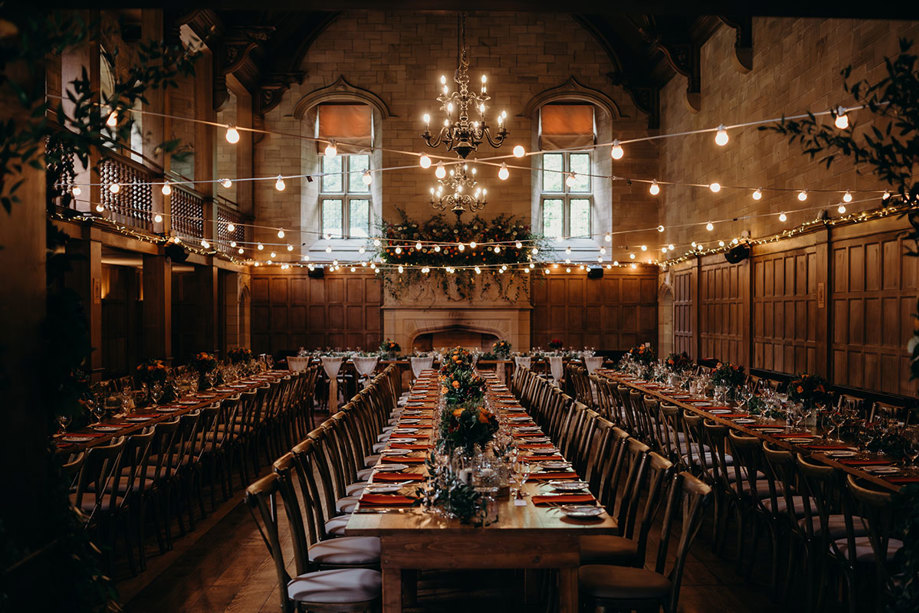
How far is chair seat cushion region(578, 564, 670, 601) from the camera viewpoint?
121 inches

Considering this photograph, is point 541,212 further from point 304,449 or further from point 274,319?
point 304,449

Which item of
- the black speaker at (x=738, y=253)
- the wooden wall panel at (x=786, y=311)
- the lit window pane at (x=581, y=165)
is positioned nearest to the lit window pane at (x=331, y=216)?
the lit window pane at (x=581, y=165)

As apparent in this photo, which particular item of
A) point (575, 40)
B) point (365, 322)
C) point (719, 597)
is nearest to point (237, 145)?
point (365, 322)

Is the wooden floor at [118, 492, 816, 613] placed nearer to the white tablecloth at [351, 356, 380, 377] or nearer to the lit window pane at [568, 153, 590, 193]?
the white tablecloth at [351, 356, 380, 377]

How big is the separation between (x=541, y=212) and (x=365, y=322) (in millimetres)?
5065

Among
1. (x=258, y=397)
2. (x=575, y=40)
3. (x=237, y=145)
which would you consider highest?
(x=575, y=40)

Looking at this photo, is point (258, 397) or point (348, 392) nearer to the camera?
point (258, 397)

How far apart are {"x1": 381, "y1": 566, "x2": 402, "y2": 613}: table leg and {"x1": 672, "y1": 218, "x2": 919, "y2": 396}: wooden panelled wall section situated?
473 centimetres

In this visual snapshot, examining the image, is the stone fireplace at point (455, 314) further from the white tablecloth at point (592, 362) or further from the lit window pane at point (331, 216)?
the lit window pane at point (331, 216)

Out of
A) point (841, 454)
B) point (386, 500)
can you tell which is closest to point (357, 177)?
point (841, 454)

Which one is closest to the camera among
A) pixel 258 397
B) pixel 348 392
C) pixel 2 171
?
pixel 2 171

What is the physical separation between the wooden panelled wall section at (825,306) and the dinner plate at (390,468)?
428 centimetres

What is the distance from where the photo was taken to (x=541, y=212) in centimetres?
1645

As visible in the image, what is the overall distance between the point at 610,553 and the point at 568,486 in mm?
396
